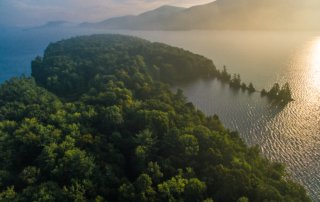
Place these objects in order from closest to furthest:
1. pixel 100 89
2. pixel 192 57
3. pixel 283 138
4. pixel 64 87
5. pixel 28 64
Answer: pixel 283 138 < pixel 100 89 < pixel 64 87 < pixel 192 57 < pixel 28 64

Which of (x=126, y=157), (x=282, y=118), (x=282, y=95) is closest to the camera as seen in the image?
(x=126, y=157)

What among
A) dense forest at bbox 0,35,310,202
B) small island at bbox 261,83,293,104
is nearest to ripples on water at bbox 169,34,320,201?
small island at bbox 261,83,293,104

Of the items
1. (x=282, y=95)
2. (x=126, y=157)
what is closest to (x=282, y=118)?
(x=282, y=95)

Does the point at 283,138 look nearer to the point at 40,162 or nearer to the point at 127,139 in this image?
the point at 127,139

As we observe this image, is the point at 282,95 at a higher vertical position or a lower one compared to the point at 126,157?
higher

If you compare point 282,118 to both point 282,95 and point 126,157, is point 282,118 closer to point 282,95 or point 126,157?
point 282,95

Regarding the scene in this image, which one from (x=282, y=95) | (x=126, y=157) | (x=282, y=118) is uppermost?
(x=282, y=95)

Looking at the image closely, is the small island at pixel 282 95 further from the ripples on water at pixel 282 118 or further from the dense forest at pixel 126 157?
the dense forest at pixel 126 157

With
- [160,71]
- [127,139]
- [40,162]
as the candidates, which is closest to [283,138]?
[127,139]

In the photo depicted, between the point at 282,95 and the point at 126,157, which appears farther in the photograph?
the point at 282,95

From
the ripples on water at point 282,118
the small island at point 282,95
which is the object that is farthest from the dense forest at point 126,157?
the small island at point 282,95

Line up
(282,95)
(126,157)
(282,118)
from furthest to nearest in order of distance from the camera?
(282,95) → (282,118) → (126,157)
